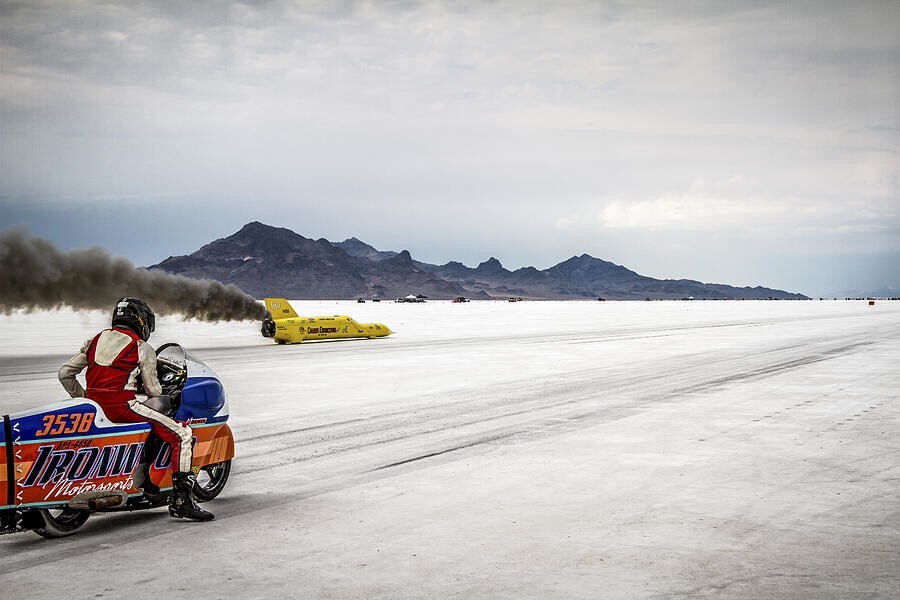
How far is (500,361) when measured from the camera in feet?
91.9

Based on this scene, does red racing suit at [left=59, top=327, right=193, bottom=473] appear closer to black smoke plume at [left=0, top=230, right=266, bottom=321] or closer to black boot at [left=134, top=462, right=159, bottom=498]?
black boot at [left=134, top=462, right=159, bottom=498]

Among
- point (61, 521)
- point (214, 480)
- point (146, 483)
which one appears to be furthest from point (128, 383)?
point (214, 480)

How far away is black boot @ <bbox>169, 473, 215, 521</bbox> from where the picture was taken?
8.33 meters

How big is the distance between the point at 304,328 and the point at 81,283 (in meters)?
11.4

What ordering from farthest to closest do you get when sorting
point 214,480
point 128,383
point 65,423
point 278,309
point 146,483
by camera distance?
point 278,309, point 214,480, point 128,383, point 146,483, point 65,423

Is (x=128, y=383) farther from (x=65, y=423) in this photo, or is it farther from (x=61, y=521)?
(x=61, y=521)

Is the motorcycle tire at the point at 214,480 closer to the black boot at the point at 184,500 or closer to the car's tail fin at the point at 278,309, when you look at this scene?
the black boot at the point at 184,500

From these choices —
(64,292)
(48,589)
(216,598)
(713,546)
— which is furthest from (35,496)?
(64,292)

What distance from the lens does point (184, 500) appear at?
8.34m

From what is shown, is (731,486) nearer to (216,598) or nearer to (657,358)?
(216,598)

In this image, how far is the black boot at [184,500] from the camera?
833 cm

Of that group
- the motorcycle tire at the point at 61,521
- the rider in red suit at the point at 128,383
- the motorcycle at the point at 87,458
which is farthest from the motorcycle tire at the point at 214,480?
the motorcycle tire at the point at 61,521

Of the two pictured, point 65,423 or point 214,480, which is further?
point 214,480

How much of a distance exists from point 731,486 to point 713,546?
2592mm
